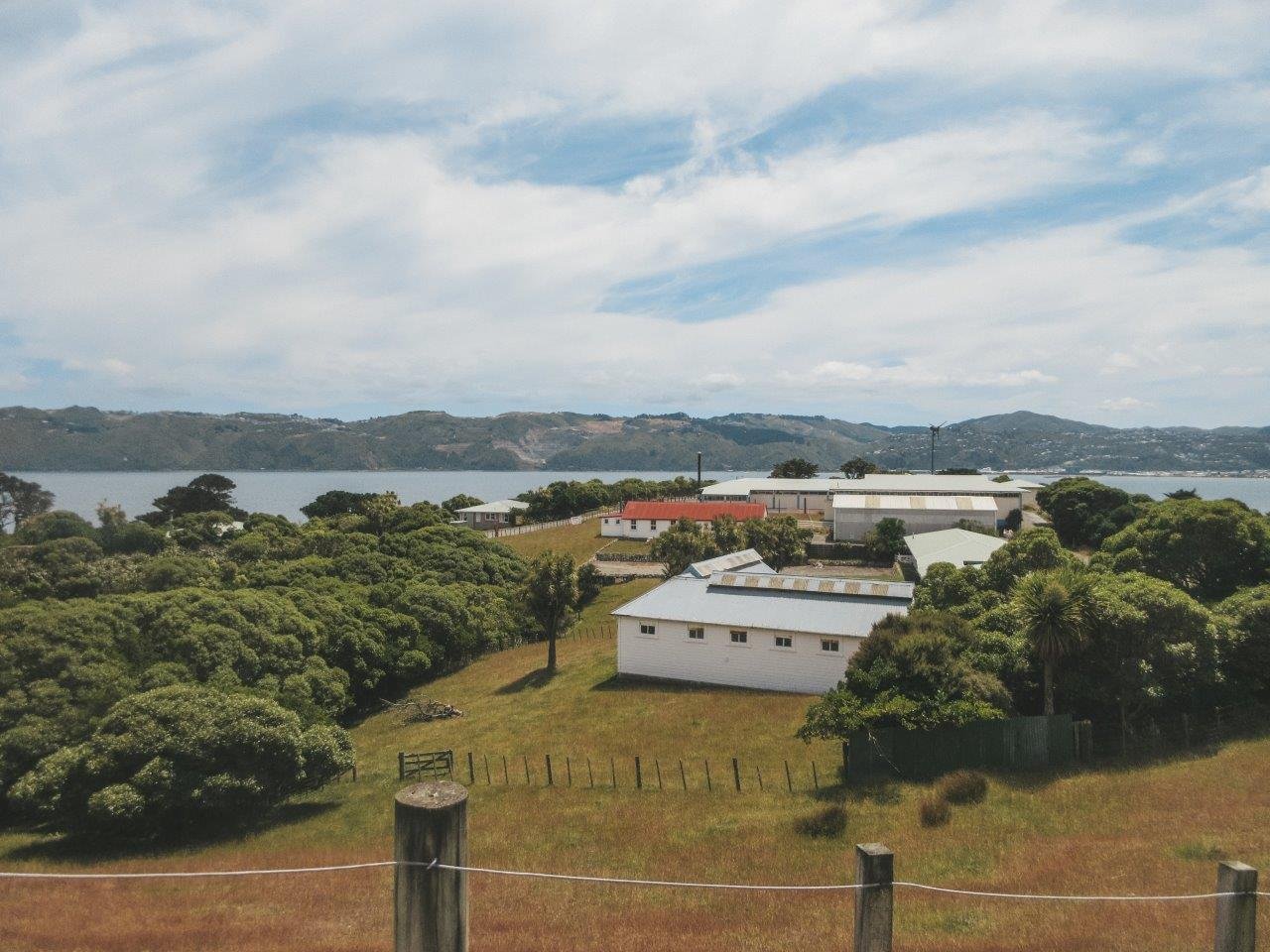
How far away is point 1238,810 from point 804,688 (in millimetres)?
19371

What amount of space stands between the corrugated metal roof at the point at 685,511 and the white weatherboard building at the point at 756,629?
4300cm

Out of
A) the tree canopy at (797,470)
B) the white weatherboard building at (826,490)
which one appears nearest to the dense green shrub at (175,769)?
the white weatherboard building at (826,490)

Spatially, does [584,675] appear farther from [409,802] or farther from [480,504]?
[480,504]

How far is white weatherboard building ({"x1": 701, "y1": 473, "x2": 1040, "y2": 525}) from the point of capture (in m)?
90.3

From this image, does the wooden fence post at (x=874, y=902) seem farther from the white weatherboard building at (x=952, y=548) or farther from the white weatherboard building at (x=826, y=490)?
the white weatherboard building at (x=826, y=490)

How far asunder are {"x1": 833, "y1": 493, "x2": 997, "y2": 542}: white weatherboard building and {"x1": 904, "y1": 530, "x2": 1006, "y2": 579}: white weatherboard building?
1269cm

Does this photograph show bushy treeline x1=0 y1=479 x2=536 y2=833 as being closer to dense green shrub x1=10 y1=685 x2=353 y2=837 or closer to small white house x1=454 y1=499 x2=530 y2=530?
dense green shrub x1=10 y1=685 x2=353 y2=837

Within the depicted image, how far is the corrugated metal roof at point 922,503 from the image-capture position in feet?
247

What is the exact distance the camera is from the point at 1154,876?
13031 mm

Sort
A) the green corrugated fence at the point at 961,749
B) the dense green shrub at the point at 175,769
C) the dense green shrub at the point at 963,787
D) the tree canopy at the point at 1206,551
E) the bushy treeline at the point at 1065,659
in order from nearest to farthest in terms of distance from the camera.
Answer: the dense green shrub at the point at 963,787
the dense green shrub at the point at 175,769
the green corrugated fence at the point at 961,749
the bushy treeline at the point at 1065,659
the tree canopy at the point at 1206,551

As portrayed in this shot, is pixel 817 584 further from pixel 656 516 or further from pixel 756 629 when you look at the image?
pixel 656 516

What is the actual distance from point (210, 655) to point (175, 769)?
1069 centimetres

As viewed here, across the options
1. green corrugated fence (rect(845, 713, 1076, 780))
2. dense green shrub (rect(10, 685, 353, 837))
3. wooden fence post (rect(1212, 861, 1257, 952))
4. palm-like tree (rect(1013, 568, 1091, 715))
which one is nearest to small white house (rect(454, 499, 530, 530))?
dense green shrub (rect(10, 685, 353, 837))

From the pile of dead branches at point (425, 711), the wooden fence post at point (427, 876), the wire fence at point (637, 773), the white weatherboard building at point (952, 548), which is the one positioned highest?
the wooden fence post at point (427, 876)
